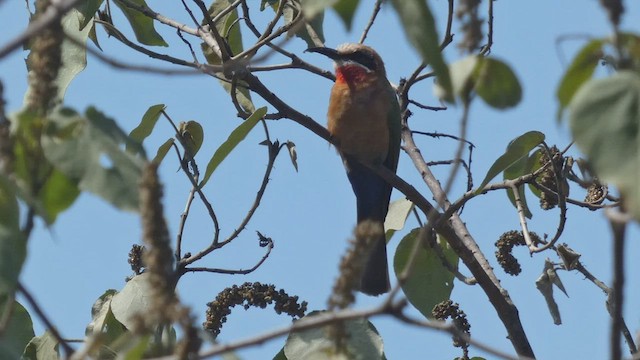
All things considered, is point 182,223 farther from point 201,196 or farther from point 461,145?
point 461,145

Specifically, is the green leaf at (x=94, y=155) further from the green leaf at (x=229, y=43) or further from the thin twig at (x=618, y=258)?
the green leaf at (x=229, y=43)

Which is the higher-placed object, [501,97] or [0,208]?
[501,97]

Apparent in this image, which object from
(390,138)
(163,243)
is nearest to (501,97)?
(163,243)

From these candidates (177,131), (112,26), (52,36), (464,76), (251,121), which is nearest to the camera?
(464,76)

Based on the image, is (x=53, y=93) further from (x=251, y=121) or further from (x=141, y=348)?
(x=251, y=121)

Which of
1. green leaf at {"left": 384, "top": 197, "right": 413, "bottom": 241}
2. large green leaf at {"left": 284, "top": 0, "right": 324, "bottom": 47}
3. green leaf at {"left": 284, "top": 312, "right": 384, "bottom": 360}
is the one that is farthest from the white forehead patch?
green leaf at {"left": 284, "top": 312, "right": 384, "bottom": 360}

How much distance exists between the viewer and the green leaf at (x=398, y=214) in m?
4.43

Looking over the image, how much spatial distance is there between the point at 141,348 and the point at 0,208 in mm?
385

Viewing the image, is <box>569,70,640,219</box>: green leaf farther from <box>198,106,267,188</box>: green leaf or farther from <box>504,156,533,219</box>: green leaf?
<box>504,156,533,219</box>: green leaf

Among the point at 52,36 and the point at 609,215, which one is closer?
the point at 609,215

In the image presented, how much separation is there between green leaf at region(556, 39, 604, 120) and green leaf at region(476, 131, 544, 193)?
1.35 metres

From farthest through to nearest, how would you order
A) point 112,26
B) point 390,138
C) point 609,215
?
point 390,138
point 112,26
point 609,215

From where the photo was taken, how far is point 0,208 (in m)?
1.85

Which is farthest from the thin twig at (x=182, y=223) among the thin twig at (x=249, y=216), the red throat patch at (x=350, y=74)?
the red throat patch at (x=350, y=74)
